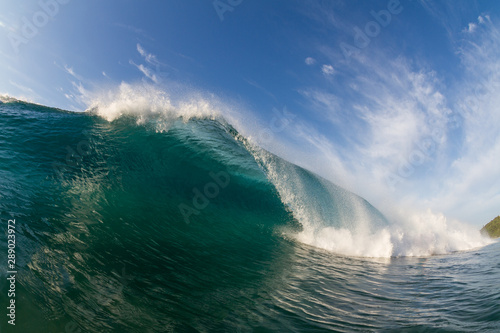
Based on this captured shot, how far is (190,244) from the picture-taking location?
18.0 feet

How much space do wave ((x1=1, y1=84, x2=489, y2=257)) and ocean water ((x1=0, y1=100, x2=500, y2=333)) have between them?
70 millimetres

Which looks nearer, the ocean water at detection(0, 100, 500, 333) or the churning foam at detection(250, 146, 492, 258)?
the ocean water at detection(0, 100, 500, 333)

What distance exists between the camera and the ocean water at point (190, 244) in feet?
9.05

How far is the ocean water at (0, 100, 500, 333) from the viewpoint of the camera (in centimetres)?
276

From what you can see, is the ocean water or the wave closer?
the ocean water

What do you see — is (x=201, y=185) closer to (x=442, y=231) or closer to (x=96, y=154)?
(x=96, y=154)

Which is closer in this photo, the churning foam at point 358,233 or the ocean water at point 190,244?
the ocean water at point 190,244

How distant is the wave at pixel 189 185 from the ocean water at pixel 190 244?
70 mm

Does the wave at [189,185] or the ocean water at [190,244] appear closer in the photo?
the ocean water at [190,244]

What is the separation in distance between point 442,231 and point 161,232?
47.8ft

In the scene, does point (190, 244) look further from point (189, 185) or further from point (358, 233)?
point (358, 233)

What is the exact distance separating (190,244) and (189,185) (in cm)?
430

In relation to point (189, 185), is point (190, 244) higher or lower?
lower

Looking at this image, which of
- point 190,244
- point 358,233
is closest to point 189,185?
point 190,244
